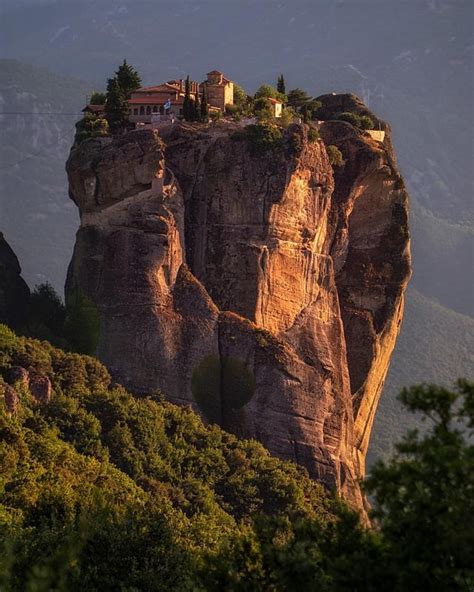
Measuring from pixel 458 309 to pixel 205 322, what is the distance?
373 ft

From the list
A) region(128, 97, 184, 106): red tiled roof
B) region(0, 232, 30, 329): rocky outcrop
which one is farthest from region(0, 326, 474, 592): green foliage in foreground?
region(128, 97, 184, 106): red tiled roof

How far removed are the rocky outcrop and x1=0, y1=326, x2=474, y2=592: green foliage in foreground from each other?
793 centimetres

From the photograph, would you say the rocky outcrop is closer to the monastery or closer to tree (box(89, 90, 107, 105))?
tree (box(89, 90, 107, 105))

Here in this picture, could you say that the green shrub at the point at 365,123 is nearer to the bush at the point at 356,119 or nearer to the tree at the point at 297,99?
the bush at the point at 356,119

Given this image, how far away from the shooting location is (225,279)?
7644cm

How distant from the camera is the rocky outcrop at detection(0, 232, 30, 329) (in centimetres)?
8050

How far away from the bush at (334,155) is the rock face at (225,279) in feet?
2.59

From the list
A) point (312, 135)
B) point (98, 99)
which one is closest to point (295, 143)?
point (312, 135)

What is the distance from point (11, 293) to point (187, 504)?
20.3 meters

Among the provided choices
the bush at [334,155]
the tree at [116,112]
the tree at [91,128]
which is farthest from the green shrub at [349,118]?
the tree at [91,128]

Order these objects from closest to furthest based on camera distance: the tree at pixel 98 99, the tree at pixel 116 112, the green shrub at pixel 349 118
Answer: the tree at pixel 116 112
the green shrub at pixel 349 118
the tree at pixel 98 99

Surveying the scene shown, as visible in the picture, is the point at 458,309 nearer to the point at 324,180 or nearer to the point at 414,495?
the point at 324,180

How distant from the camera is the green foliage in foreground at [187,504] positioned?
3612 cm

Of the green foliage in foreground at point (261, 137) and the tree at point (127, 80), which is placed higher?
the tree at point (127, 80)
